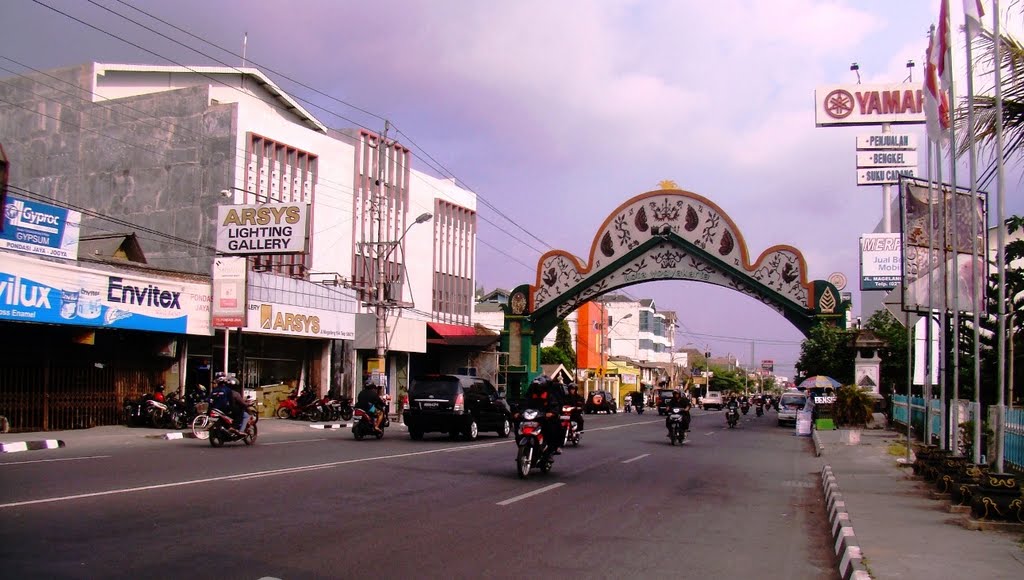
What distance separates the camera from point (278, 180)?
1489 inches

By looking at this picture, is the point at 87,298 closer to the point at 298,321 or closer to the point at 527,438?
the point at 298,321

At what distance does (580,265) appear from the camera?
136 ft

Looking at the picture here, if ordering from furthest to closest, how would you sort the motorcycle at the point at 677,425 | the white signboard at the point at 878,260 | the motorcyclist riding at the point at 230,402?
the white signboard at the point at 878,260 < the motorcycle at the point at 677,425 < the motorcyclist riding at the point at 230,402

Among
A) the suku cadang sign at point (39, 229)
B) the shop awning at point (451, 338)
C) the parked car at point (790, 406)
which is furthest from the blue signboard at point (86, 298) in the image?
the parked car at point (790, 406)

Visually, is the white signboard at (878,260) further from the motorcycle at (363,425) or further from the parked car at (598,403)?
the motorcycle at (363,425)

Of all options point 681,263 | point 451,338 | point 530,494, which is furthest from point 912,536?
point 451,338

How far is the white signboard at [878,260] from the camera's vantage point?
40344mm

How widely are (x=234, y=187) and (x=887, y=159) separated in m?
35.0

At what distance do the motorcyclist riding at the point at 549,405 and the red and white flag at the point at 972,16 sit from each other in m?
7.98

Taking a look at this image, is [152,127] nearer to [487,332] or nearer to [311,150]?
[311,150]

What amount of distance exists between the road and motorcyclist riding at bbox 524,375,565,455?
67 cm

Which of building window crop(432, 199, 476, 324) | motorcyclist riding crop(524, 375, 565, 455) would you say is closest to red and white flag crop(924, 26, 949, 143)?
motorcyclist riding crop(524, 375, 565, 455)

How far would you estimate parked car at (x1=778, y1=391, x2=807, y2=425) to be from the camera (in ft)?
135

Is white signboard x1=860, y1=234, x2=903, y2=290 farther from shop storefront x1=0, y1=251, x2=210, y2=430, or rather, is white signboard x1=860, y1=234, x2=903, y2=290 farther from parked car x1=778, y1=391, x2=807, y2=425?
shop storefront x1=0, y1=251, x2=210, y2=430
